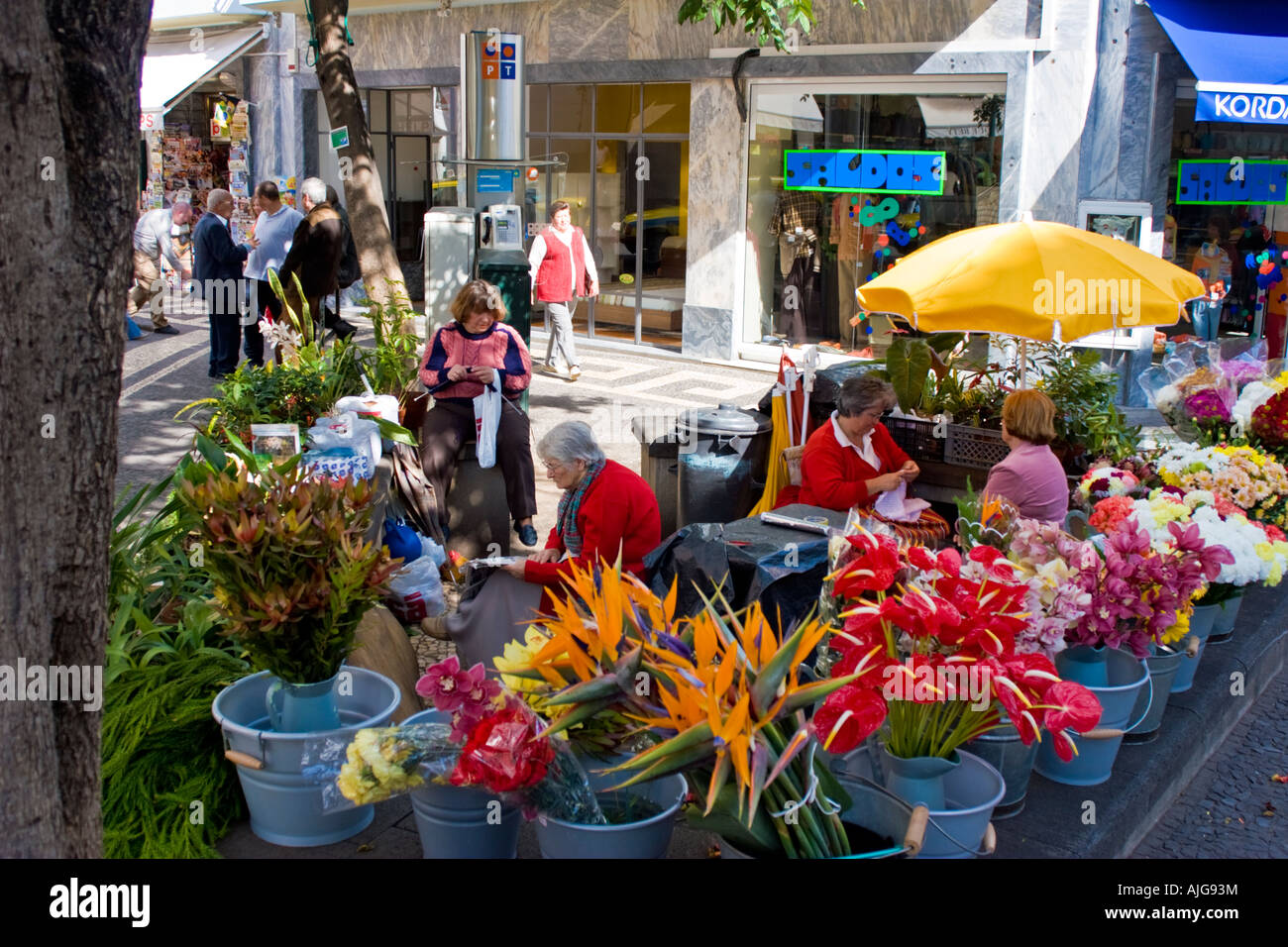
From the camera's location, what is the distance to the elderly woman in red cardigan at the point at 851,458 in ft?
19.7

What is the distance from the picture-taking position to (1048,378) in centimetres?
705

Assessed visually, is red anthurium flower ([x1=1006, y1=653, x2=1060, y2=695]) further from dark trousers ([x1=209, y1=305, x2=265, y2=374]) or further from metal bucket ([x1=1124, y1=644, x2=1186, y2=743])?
dark trousers ([x1=209, y1=305, x2=265, y2=374])

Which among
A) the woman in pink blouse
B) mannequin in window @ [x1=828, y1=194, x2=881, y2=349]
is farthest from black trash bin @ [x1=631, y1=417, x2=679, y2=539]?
mannequin in window @ [x1=828, y1=194, x2=881, y2=349]

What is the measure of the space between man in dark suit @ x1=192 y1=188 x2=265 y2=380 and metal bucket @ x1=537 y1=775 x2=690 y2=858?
9360mm

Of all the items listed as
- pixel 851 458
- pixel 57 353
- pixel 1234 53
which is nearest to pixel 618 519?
pixel 851 458

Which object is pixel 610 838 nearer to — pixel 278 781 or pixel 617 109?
pixel 278 781

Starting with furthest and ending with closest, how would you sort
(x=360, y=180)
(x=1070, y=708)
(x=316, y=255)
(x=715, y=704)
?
(x=316, y=255)
(x=360, y=180)
(x=1070, y=708)
(x=715, y=704)

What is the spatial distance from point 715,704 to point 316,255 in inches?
345

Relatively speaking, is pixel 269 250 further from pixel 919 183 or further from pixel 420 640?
pixel 420 640

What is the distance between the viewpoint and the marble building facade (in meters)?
11.3

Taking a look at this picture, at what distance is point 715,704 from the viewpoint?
2.71 meters

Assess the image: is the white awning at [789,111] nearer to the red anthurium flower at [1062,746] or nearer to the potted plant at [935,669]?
the potted plant at [935,669]

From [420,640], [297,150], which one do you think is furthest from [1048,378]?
[297,150]
